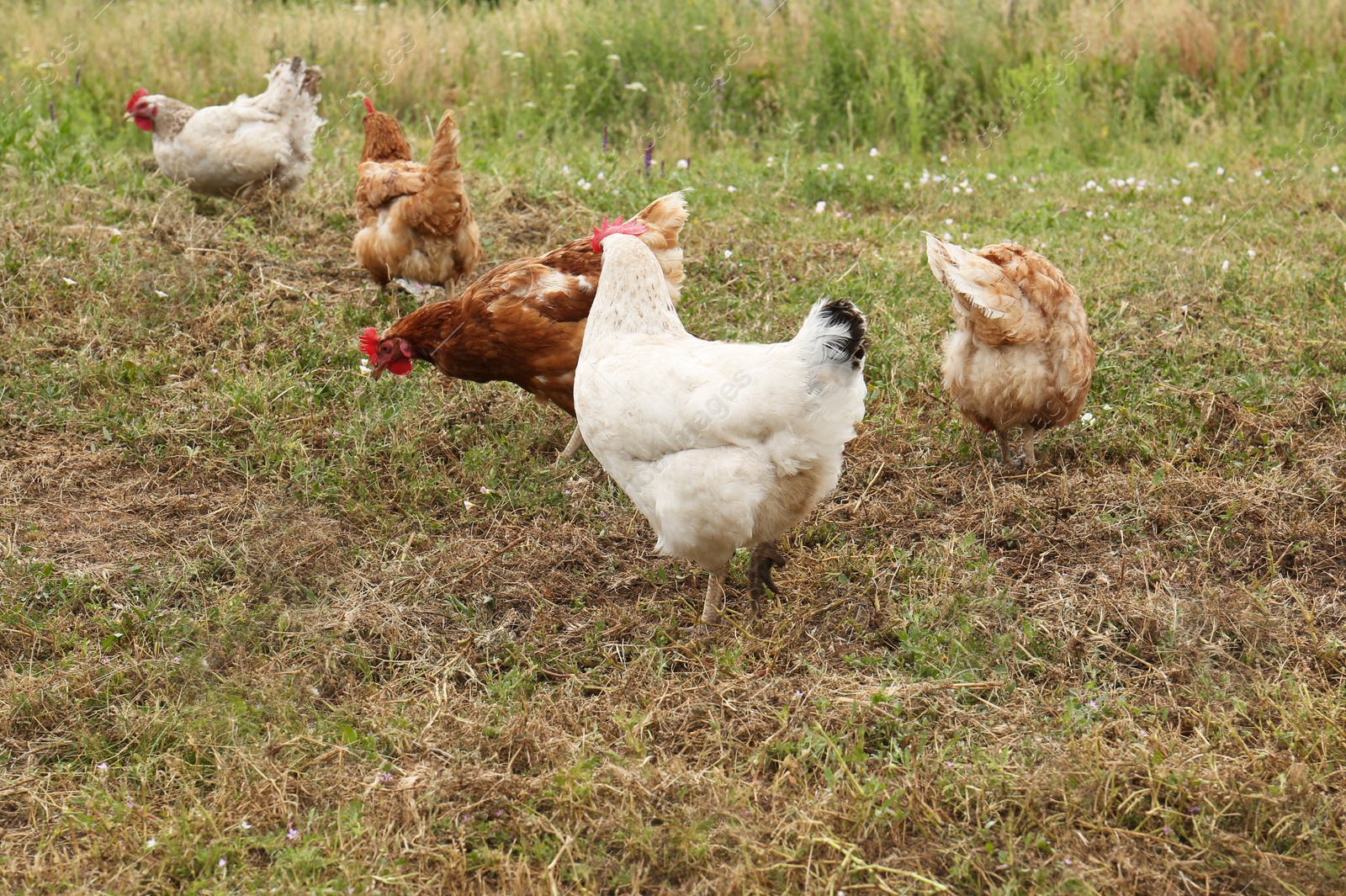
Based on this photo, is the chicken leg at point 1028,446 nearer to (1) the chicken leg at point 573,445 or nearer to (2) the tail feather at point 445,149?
(1) the chicken leg at point 573,445

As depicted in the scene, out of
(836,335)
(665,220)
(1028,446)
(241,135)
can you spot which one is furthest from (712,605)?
(241,135)

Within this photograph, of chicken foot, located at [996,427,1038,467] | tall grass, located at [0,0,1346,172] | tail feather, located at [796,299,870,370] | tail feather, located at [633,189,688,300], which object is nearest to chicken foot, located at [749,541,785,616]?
tail feather, located at [796,299,870,370]

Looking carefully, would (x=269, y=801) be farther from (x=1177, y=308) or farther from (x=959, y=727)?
(x=1177, y=308)

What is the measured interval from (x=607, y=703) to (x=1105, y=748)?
1401 mm

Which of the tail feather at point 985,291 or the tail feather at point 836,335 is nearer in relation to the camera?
the tail feather at point 836,335

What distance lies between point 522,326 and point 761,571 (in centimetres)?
149

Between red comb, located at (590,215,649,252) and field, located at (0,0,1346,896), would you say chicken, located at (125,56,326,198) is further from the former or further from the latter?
red comb, located at (590,215,649,252)

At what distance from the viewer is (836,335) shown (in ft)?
9.75

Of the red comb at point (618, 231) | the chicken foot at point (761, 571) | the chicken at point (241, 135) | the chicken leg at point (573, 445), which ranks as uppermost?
the red comb at point (618, 231)

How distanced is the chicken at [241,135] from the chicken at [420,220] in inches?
41.3

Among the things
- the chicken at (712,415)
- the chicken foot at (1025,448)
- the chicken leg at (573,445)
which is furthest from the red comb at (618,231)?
the chicken foot at (1025,448)

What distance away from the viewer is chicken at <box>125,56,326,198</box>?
6477 millimetres

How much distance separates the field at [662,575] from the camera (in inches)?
105

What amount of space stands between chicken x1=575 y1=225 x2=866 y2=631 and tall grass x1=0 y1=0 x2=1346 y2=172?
4859 mm
